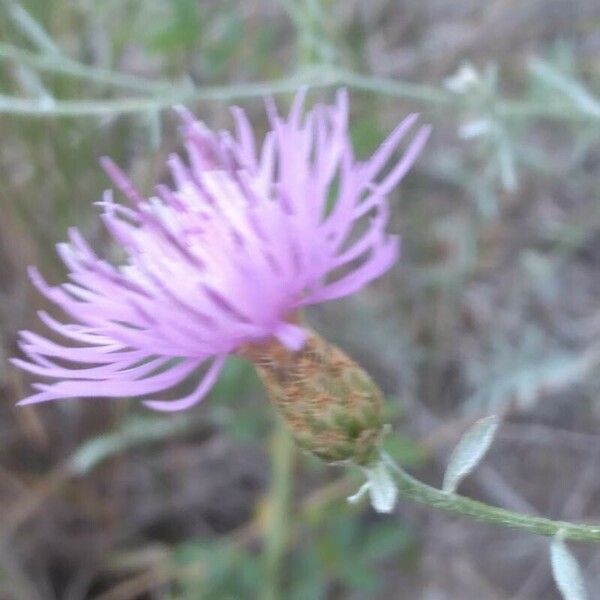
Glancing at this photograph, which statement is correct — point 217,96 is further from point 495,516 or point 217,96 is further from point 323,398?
point 495,516

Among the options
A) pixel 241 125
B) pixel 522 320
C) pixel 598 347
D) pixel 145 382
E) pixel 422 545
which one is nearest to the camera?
pixel 145 382

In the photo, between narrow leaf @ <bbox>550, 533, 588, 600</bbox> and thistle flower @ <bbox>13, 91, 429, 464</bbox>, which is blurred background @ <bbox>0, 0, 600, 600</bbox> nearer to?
thistle flower @ <bbox>13, 91, 429, 464</bbox>

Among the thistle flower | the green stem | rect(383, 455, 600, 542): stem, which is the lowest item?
rect(383, 455, 600, 542): stem

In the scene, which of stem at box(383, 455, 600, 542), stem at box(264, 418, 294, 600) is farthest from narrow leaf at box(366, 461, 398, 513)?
stem at box(264, 418, 294, 600)

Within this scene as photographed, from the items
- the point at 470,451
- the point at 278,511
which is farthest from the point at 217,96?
the point at 470,451

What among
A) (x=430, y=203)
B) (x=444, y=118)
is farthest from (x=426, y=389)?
(x=444, y=118)

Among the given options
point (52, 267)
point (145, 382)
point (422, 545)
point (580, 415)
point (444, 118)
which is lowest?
point (422, 545)

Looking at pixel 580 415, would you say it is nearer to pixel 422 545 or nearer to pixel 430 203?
pixel 422 545
